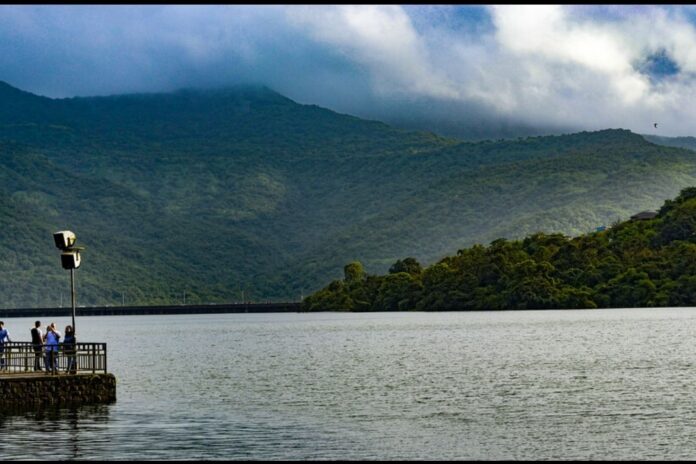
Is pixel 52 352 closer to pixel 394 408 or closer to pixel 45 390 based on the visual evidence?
pixel 45 390

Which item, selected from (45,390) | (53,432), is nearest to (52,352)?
(45,390)

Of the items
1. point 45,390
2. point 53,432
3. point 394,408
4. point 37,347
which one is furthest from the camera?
point 394,408

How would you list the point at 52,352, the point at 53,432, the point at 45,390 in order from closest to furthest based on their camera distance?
the point at 53,432 → the point at 45,390 → the point at 52,352

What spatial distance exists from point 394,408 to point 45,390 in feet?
55.1

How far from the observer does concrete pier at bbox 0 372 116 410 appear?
58031 mm

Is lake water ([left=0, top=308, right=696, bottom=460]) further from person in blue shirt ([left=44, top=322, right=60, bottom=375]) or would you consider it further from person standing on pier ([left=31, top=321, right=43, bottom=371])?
person standing on pier ([left=31, top=321, right=43, bottom=371])

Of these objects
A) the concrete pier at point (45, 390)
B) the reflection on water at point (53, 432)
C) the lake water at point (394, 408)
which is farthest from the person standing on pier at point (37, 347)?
the lake water at point (394, 408)

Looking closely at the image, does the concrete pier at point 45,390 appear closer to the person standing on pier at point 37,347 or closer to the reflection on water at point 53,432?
the reflection on water at point 53,432

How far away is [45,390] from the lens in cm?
5859

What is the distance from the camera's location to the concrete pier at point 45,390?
58031 mm

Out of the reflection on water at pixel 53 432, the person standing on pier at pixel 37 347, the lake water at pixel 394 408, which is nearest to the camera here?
the reflection on water at pixel 53 432

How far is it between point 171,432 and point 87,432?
342cm

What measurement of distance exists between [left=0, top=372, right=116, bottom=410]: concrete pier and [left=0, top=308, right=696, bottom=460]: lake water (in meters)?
1.31

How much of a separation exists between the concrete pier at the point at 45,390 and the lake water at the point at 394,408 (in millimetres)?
1307
